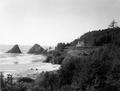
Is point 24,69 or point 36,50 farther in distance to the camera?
point 36,50

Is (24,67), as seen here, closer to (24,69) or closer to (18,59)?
(24,69)

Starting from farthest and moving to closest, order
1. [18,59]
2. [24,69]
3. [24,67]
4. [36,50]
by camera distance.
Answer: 1. [36,50]
2. [18,59]
3. [24,67]
4. [24,69]

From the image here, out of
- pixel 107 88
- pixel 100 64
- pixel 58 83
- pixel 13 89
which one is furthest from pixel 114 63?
pixel 13 89

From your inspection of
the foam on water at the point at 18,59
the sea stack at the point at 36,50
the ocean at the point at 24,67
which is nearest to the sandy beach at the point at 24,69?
the ocean at the point at 24,67

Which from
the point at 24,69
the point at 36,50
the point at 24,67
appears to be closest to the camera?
the point at 24,69

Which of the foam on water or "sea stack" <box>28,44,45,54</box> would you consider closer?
the foam on water

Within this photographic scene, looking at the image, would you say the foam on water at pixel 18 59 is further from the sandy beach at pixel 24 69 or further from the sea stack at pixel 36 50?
the sea stack at pixel 36 50

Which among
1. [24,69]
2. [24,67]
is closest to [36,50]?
[24,67]

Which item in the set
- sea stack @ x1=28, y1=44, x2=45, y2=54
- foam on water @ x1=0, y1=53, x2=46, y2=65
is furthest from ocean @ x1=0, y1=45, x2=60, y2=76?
sea stack @ x1=28, y1=44, x2=45, y2=54

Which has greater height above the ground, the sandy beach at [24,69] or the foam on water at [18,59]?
the foam on water at [18,59]

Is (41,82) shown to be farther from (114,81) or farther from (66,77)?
(114,81)

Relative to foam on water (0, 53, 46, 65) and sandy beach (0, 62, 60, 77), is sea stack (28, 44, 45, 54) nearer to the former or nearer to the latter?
foam on water (0, 53, 46, 65)
